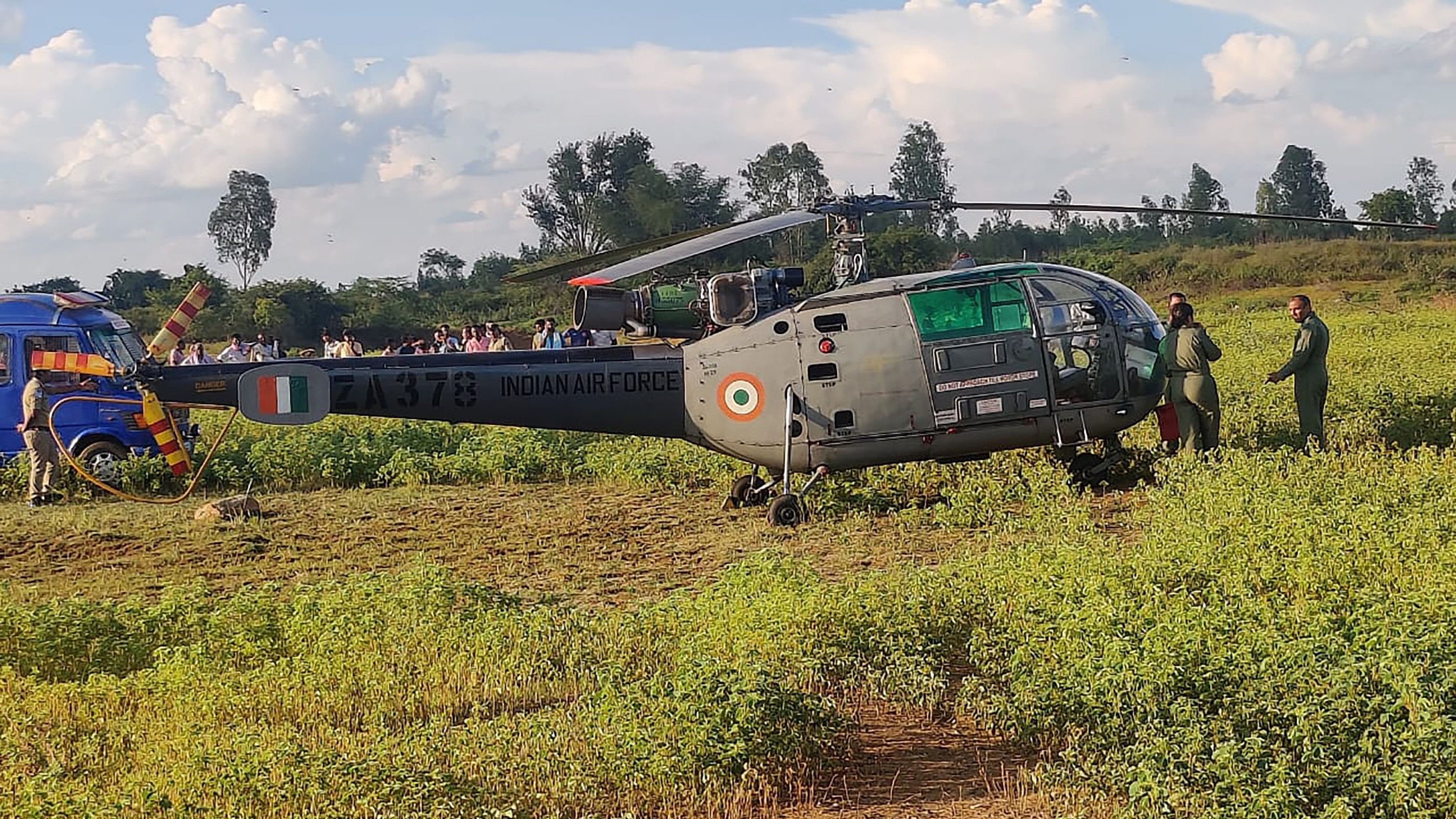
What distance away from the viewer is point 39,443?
14273 mm

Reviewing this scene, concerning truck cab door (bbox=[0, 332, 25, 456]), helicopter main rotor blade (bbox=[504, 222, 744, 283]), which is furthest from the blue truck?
helicopter main rotor blade (bbox=[504, 222, 744, 283])

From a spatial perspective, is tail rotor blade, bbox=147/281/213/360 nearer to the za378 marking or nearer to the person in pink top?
the za378 marking

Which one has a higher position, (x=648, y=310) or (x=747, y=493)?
(x=648, y=310)

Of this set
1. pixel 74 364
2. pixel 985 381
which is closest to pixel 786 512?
pixel 985 381

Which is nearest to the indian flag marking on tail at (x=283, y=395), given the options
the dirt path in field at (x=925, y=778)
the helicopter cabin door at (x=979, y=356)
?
the helicopter cabin door at (x=979, y=356)

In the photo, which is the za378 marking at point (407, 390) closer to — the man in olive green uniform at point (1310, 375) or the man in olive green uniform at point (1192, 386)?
the man in olive green uniform at point (1192, 386)

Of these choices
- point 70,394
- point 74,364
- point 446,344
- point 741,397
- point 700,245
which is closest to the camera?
point 700,245

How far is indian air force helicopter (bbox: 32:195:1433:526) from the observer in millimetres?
11469

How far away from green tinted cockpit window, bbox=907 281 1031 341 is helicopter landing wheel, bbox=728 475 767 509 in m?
2.20

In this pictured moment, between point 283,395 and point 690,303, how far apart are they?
3601mm

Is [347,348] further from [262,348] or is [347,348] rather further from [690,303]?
[690,303]

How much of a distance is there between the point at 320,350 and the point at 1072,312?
4291cm

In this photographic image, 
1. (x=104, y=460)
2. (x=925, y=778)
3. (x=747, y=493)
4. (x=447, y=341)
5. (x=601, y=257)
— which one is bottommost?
(x=925, y=778)

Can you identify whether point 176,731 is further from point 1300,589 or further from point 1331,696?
point 1300,589
